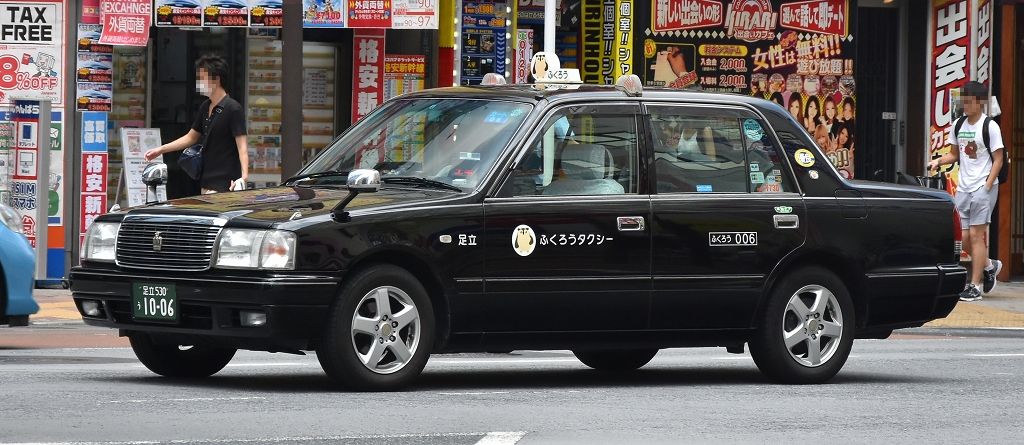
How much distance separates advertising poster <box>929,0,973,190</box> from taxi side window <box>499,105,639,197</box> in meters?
10.9

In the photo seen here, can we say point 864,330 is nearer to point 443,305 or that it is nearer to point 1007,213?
Result: point 443,305

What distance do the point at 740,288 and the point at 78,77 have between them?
9.01 metres

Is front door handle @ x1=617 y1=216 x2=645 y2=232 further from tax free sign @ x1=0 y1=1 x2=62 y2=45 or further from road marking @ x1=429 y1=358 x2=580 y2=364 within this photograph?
tax free sign @ x1=0 y1=1 x2=62 y2=45

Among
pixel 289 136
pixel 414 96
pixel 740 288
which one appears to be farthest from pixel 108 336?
pixel 740 288

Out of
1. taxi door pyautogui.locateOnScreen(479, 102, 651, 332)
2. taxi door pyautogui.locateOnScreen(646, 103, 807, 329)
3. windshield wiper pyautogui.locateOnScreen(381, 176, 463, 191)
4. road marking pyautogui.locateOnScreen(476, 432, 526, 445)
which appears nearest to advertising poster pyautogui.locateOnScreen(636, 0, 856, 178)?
taxi door pyautogui.locateOnScreen(646, 103, 807, 329)

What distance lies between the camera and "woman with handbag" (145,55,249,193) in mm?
13398

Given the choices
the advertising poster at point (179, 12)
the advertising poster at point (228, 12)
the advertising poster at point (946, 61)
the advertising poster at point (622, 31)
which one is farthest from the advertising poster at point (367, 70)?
the advertising poster at point (946, 61)

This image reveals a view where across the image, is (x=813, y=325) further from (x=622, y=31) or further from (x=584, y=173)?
(x=622, y=31)

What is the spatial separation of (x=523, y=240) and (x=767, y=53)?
36.7 feet

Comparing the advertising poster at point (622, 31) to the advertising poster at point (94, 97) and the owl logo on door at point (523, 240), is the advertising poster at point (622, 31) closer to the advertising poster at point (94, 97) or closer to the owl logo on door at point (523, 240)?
the advertising poster at point (94, 97)

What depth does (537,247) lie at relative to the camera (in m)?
9.55

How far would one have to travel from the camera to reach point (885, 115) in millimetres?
21109

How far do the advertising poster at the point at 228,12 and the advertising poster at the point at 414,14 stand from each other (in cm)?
150

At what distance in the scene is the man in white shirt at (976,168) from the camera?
17438 mm
